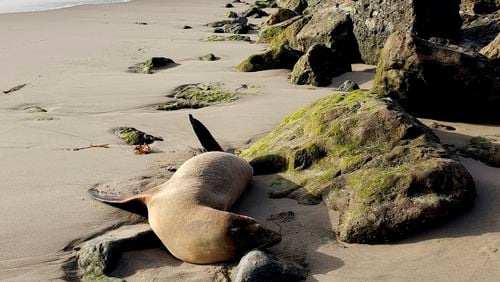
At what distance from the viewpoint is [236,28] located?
15.1 meters

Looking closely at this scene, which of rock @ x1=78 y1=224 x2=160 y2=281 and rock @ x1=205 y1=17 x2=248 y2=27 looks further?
rock @ x1=205 y1=17 x2=248 y2=27

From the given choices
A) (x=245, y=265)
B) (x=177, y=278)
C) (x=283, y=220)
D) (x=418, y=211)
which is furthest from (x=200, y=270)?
(x=418, y=211)

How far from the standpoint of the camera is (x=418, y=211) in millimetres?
3637

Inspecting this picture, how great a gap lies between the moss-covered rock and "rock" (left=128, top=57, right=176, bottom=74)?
1823 mm

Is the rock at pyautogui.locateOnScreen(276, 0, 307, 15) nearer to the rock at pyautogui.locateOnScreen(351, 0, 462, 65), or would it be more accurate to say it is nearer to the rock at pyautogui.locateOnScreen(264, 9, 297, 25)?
the rock at pyautogui.locateOnScreen(264, 9, 297, 25)

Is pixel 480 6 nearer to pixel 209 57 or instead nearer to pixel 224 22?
pixel 209 57

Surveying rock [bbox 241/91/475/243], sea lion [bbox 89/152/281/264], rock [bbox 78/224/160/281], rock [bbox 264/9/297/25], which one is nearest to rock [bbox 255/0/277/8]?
rock [bbox 264/9/297/25]

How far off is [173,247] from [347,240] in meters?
1.11

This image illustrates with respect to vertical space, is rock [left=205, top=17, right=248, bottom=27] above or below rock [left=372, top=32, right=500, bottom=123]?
below

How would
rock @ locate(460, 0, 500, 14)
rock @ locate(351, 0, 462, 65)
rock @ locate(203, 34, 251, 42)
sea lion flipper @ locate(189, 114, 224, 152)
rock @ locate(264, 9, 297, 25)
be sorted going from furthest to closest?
rock @ locate(264, 9, 297, 25), rock @ locate(203, 34, 251, 42), rock @ locate(460, 0, 500, 14), rock @ locate(351, 0, 462, 65), sea lion flipper @ locate(189, 114, 224, 152)

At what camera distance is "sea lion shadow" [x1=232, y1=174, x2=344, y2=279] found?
140 inches

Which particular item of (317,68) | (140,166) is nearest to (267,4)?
(317,68)

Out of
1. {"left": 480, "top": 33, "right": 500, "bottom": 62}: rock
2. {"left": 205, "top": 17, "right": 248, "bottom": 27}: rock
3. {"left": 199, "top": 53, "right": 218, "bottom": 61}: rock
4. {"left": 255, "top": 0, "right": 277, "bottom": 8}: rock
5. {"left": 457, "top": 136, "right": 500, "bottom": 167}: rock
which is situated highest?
{"left": 480, "top": 33, "right": 500, "bottom": 62}: rock

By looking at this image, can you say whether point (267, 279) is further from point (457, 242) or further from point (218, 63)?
point (218, 63)
